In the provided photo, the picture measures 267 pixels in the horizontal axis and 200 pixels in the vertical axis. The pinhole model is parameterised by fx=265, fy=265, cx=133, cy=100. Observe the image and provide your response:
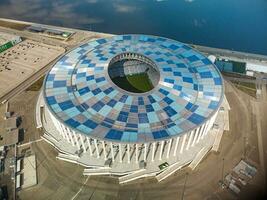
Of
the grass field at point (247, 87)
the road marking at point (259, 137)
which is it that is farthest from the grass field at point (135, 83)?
the grass field at point (247, 87)

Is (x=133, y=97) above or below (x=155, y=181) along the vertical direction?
above

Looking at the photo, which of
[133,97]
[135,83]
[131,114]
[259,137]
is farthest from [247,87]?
[131,114]

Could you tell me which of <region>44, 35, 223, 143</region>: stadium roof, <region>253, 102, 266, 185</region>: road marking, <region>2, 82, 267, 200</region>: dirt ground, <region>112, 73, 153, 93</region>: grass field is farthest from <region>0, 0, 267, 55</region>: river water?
<region>2, 82, 267, 200</region>: dirt ground

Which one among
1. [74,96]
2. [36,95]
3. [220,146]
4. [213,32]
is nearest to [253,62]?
[213,32]

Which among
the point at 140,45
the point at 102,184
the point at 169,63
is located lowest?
the point at 102,184

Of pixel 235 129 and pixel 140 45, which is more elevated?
pixel 140 45

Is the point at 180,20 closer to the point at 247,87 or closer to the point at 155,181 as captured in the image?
the point at 247,87

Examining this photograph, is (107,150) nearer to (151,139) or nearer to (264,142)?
(151,139)
